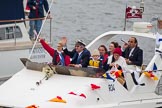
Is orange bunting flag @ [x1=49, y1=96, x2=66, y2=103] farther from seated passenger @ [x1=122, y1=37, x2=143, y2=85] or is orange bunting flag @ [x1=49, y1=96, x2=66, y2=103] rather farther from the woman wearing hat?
seated passenger @ [x1=122, y1=37, x2=143, y2=85]

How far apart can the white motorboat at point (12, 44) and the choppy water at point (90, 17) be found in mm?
8077

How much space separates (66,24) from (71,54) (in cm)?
1871

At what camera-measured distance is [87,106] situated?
14.2 m

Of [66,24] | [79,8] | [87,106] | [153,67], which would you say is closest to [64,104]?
[87,106]

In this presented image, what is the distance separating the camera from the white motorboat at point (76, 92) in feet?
46.3

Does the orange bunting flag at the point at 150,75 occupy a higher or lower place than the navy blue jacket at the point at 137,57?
lower

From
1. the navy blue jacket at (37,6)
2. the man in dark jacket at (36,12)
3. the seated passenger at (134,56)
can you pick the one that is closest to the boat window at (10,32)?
the man in dark jacket at (36,12)

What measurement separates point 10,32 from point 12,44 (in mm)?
445

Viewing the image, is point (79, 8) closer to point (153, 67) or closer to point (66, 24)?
point (66, 24)

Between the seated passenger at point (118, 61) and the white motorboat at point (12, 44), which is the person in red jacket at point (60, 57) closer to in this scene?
the seated passenger at point (118, 61)

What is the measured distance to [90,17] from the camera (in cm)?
3759

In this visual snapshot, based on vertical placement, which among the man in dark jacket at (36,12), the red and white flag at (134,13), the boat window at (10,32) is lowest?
the boat window at (10,32)

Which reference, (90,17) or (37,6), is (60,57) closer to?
(37,6)

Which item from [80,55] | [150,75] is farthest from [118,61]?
[80,55]
